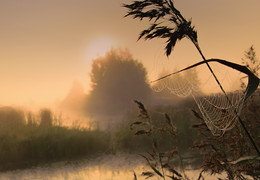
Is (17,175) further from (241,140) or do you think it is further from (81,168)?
(241,140)

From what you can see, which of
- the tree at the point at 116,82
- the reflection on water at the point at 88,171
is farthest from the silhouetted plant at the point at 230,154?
the tree at the point at 116,82

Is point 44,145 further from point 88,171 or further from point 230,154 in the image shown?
point 230,154

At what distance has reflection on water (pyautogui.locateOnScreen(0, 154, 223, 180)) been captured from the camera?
461cm

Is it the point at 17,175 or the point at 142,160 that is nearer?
the point at 17,175

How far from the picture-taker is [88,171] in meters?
5.07

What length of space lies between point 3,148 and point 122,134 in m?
2.73

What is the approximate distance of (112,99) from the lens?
70.0 feet

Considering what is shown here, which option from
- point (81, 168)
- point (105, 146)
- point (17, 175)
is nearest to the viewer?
point (17, 175)

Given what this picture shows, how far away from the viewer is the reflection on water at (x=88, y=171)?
15.1 feet

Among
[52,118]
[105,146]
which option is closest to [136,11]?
[105,146]

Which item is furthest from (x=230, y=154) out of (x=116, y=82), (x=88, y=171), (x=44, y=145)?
(x=116, y=82)

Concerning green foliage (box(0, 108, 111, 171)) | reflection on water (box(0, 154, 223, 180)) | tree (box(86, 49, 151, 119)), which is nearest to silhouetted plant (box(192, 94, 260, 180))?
reflection on water (box(0, 154, 223, 180))

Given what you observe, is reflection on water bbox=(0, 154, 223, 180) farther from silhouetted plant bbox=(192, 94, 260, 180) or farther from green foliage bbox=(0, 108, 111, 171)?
silhouetted plant bbox=(192, 94, 260, 180)

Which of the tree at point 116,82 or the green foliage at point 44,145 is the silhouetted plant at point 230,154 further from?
the tree at point 116,82
